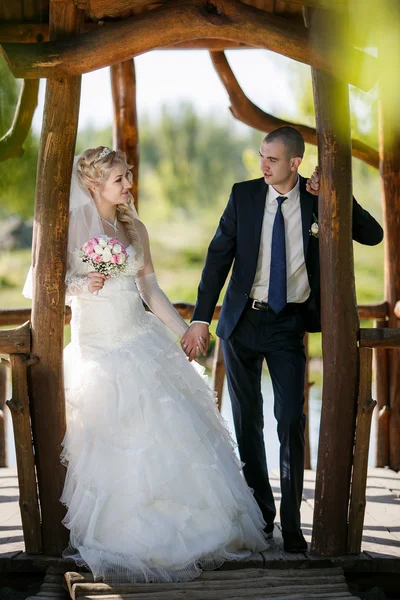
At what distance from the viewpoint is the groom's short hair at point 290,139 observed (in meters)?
4.21

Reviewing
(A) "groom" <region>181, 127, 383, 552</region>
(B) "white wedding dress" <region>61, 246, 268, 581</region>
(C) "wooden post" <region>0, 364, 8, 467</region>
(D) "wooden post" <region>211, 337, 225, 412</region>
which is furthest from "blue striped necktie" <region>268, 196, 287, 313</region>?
(C) "wooden post" <region>0, 364, 8, 467</region>

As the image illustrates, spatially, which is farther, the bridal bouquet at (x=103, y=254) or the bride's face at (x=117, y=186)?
the bride's face at (x=117, y=186)

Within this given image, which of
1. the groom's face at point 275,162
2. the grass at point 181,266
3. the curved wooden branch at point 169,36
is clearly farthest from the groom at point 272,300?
the grass at point 181,266

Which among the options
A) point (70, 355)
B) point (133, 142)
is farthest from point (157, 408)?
point (133, 142)

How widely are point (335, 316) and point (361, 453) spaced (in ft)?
2.31

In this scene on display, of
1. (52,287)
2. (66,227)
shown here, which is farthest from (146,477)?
(66,227)

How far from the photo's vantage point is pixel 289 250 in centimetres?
440

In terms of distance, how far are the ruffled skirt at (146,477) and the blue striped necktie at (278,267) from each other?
645mm

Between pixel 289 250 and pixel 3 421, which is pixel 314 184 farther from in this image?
pixel 3 421

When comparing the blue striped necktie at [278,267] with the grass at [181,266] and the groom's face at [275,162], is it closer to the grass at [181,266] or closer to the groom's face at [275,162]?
the groom's face at [275,162]

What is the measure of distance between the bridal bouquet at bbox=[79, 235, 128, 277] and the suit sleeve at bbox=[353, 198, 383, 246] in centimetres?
118

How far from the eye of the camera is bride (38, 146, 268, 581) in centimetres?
395

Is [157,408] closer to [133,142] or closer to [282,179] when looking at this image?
[282,179]

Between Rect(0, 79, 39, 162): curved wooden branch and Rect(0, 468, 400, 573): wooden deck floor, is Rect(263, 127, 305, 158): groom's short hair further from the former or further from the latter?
Rect(0, 79, 39, 162): curved wooden branch
